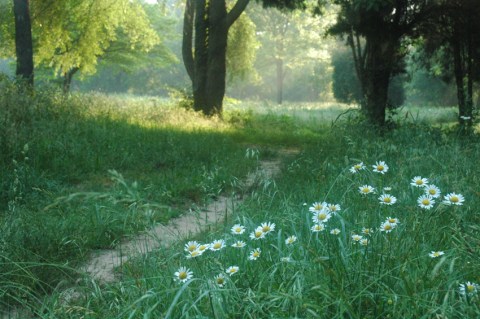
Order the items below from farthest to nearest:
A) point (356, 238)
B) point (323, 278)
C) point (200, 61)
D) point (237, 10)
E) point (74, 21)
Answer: point (74, 21) < point (200, 61) < point (237, 10) < point (356, 238) < point (323, 278)

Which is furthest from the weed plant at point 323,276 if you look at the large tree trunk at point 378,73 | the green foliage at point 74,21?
the green foliage at point 74,21

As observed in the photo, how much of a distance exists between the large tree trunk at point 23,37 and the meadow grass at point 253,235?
9.18 feet

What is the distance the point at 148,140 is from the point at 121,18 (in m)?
11.9

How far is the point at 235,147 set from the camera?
11055 mm

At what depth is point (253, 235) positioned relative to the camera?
297 cm

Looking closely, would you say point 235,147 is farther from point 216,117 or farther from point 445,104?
point 445,104

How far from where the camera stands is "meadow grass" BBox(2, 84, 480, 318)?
2.36 metres

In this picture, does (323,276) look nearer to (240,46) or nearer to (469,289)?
(469,289)

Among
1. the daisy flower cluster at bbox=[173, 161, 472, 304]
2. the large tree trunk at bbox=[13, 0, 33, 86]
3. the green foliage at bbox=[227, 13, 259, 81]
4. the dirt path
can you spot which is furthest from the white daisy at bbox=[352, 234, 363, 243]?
the green foliage at bbox=[227, 13, 259, 81]

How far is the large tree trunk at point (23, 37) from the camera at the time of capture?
1288 cm

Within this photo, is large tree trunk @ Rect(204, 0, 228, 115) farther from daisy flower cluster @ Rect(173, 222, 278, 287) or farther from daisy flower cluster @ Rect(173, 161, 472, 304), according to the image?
daisy flower cluster @ Rect(173, 222, 278, 287)

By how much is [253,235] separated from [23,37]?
1181cm

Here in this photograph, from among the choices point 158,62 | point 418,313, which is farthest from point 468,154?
point 158,62

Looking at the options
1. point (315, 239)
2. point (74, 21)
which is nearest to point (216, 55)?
point (74, 21)
